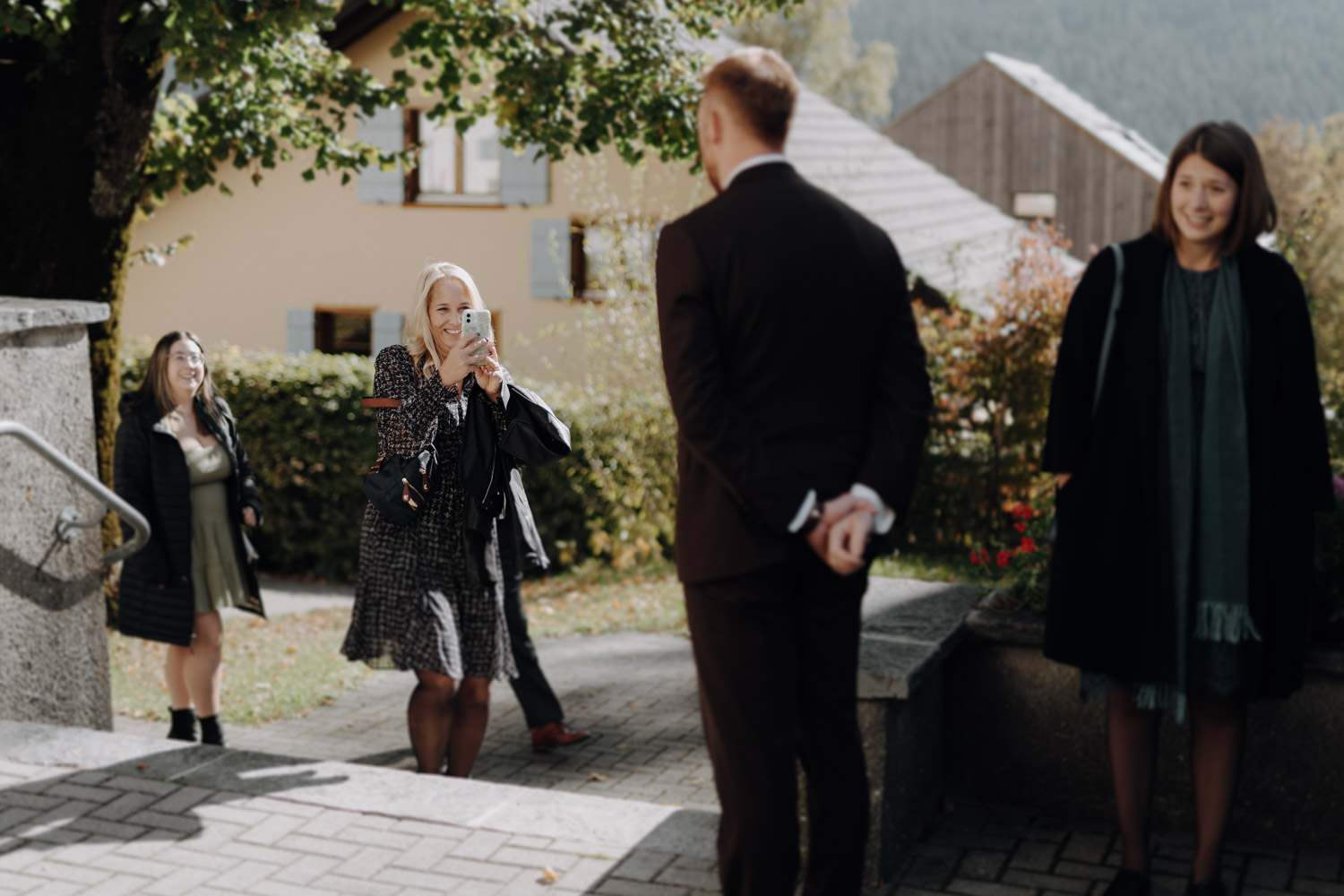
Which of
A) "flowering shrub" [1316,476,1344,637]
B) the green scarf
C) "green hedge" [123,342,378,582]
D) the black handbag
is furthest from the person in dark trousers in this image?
"green hedge" [123,342,378,582]

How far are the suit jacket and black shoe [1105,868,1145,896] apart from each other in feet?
5.20

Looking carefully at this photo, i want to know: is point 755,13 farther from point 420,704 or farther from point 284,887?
point 284,887

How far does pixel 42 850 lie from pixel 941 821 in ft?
8.89

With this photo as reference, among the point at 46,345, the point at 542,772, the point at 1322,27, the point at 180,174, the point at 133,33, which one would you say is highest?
the point at 1322,27

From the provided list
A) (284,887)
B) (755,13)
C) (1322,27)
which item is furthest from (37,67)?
(1322,27)

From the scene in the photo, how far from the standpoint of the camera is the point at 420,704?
5.04 metres

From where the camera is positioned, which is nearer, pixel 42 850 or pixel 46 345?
pixel 42 850

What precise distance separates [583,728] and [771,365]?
4512 millimetres

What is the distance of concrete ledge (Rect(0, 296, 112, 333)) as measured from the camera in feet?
18.5

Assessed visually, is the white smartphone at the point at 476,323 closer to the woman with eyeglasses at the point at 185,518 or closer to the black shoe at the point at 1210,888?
the black shoe at the point at 1210,888

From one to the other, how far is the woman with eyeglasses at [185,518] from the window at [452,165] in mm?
12824

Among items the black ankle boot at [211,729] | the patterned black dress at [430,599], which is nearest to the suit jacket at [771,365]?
the patterned black dress at [430,599]

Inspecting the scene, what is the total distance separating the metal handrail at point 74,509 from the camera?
5.07 metres

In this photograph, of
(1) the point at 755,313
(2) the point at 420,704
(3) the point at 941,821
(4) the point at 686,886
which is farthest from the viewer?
(2) the point at 420,704
